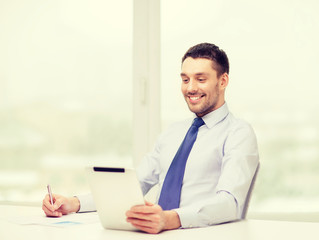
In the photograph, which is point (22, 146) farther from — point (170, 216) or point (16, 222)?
point (170, 216)

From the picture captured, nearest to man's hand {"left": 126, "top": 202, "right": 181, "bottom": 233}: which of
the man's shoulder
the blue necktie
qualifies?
the blue necktie

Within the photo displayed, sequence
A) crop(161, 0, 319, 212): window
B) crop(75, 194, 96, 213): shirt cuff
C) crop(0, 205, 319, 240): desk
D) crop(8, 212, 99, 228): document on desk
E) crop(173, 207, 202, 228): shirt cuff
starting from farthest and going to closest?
crop(161, 0, 319, 212): window < crop(75, 194, 96, 213): shirt cuff < crop(8, 212, 99, 228): document on desk < crop(173, 207, 202, 228): shirt cuff < crop(0, 205, 319, 240): desk

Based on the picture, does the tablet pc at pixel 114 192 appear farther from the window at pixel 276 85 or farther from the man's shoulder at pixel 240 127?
the window at pixel 276 85

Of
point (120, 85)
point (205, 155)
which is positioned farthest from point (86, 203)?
point (120, 85)

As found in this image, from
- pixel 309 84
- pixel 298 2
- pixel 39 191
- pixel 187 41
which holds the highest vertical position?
pixel 298 2

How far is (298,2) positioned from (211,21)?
0.53 m

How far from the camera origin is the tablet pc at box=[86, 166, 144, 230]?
156 cm

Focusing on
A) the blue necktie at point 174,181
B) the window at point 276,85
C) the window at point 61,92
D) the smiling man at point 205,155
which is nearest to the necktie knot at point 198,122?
the smiling man at point 205,155

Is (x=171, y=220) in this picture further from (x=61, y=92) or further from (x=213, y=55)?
(x=61, y=92)

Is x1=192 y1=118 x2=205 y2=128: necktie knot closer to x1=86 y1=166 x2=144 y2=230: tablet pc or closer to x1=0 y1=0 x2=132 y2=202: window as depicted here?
x1=86 y1=166 x2=144 y2=230: tablet pc

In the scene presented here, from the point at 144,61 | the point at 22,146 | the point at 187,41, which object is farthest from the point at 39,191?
the point at 187,41

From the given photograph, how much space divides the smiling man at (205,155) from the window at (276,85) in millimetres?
870

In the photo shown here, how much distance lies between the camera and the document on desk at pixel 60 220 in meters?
1.83

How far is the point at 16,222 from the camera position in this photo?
6.13 feet
